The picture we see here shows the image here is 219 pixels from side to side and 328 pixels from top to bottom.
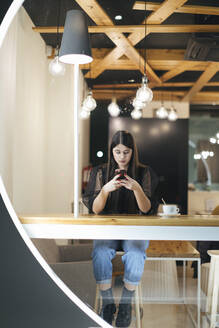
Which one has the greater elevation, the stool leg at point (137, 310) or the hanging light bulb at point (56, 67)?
the hanging light bulb at point (56, 67)

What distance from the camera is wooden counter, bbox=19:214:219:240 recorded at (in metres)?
1.96

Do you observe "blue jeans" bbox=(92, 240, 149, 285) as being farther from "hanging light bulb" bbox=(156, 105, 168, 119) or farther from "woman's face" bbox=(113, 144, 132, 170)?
"hanging light bulb" bbox=(156, 105, 168, 119)

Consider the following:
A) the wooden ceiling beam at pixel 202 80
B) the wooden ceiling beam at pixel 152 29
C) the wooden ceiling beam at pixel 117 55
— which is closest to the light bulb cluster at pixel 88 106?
the wooden ceiling beam at pixel 117 55

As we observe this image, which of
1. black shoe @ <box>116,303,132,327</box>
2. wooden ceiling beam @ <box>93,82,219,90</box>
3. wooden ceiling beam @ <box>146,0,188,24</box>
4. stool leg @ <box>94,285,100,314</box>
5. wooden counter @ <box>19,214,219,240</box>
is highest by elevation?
wooden ceiling beam @ <box>146,0,188,24</box>

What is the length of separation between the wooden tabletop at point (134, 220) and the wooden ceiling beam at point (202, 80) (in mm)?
592

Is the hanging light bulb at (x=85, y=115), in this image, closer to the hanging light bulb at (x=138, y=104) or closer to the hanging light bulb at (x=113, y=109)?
the hanging light bulb at (x=113, y=109)

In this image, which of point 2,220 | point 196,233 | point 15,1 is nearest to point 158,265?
point 196,233

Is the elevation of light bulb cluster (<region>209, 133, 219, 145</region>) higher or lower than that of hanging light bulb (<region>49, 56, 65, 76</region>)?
lower

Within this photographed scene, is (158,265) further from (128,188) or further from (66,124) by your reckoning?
(66,124)

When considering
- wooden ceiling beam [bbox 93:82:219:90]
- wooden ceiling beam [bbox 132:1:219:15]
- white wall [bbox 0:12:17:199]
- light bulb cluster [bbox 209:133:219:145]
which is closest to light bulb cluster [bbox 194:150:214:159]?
light bulb cluster [bbox 209:133:219:145]

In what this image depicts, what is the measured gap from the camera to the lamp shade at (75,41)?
1.94 m

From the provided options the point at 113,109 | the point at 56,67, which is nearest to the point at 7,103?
the point at 56,67

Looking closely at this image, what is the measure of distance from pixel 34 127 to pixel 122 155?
1.58 feet

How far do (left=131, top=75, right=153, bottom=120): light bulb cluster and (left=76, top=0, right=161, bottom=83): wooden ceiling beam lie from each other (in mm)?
75
